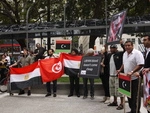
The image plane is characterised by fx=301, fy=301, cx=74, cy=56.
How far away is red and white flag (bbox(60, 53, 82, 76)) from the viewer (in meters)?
11.5

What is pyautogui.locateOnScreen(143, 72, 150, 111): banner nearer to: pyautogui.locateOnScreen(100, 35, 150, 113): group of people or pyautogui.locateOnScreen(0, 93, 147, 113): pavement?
pyautogui.locateOnScreen(100, 35, 150, 113): group of people

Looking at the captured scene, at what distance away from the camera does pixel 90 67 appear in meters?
10.6

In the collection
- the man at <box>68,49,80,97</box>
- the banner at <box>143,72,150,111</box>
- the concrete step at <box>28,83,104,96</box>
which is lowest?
the concrete step at <box>28,83,104,96</box>

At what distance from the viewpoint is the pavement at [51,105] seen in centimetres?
856

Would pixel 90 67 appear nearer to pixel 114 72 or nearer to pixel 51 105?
pixel 114 72

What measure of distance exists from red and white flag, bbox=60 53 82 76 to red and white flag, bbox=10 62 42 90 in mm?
1090

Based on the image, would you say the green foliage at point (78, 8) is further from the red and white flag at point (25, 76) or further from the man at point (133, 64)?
the man at point (133, 64)

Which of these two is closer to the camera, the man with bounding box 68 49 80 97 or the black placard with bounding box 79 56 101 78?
the black placard with bounding box 79 56 101 78

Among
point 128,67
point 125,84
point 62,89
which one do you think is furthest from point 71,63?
point 125,84

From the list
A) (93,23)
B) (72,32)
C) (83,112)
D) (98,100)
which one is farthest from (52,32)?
(83,112)

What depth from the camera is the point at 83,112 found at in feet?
27.0

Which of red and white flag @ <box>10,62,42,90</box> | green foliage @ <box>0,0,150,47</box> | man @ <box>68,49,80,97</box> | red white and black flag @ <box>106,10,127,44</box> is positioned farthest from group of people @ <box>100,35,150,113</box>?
green foliage @ <box>0,0,150,47</box>

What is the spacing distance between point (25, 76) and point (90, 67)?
292 centimetres

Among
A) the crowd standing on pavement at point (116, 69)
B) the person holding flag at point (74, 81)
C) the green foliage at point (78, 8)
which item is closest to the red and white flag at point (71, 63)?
the person holding flag at point (74, 81)
